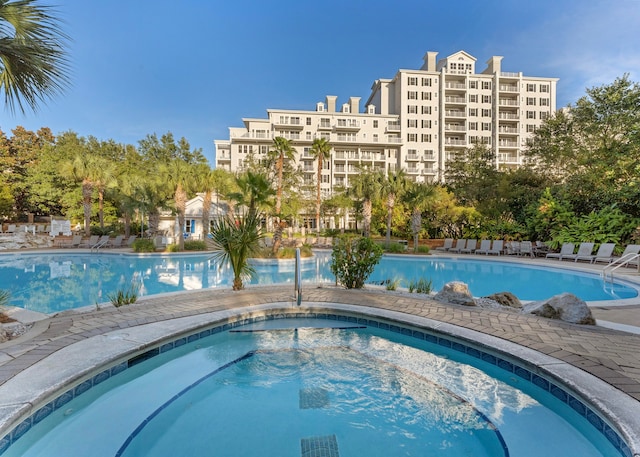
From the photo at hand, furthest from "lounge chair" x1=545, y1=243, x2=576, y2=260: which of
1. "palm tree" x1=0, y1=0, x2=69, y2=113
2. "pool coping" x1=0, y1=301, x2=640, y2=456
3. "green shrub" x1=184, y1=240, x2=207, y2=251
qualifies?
"green shrub" x1=184, y1=240, x2=207, y2=251

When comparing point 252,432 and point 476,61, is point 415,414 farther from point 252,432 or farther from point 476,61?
point 476,61

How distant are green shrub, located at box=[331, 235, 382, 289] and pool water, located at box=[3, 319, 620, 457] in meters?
3.24

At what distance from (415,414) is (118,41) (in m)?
18.0

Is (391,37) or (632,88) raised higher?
(391,37)

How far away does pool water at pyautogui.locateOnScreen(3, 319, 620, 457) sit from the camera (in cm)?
266

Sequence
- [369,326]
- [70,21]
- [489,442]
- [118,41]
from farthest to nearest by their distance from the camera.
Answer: [118,41], [369,326], [70,21], [489,442]

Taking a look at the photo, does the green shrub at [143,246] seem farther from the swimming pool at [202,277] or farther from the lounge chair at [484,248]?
the lounge chair at [484,248]

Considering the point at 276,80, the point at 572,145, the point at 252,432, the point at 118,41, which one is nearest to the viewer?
the point at 252,432

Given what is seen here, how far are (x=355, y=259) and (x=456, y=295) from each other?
238 centimetres

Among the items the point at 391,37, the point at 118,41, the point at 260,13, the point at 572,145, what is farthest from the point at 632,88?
the point at 118,41

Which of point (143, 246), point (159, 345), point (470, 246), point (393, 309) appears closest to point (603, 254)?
point (470, 246)

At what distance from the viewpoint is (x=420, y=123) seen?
1845 inches

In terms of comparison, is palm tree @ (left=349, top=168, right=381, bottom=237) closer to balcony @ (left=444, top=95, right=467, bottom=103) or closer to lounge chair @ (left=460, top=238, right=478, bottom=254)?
lounge chair @ (left=460, top=238, right=478, bottom=254)

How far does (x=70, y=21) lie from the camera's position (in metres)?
4.09
